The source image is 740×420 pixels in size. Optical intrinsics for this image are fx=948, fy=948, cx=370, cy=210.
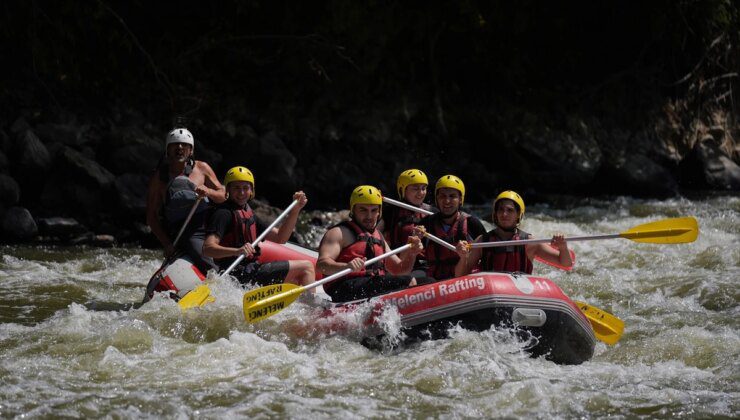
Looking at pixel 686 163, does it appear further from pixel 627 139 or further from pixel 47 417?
pixel 47 417

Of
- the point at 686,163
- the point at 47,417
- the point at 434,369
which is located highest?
the point at 686,163

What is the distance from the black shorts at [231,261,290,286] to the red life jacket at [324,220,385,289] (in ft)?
2.24

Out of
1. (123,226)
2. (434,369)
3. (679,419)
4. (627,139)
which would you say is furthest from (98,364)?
(627,139)

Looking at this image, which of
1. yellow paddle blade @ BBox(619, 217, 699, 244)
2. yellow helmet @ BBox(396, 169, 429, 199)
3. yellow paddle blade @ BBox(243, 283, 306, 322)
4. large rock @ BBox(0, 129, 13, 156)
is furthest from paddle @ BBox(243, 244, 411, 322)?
large rock @ BBox(0, 129, 13, 156)

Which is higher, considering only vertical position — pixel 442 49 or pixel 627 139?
pixel 442 49

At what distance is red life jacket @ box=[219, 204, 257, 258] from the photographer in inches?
300

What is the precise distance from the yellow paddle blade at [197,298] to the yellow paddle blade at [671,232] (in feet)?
10.2

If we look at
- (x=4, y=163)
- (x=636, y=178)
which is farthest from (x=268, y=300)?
(x=636, y=178)

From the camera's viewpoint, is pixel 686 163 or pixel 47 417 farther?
pixel 686 163

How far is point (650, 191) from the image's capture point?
1525 cm

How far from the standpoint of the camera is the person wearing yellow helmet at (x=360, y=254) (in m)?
6.76

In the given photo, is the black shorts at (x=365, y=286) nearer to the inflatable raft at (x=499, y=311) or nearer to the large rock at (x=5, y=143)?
the inflatable raft at (x=499, y=311)

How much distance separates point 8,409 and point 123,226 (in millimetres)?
6669

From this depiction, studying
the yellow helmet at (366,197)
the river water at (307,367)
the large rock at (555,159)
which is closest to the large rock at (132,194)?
the river water at (307,367)
